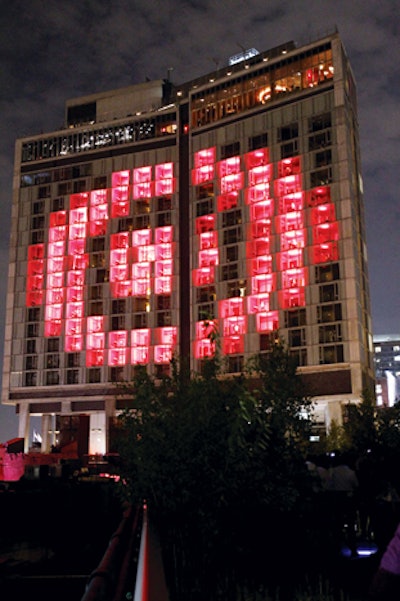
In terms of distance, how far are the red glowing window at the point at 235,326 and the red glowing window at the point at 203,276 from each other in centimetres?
617

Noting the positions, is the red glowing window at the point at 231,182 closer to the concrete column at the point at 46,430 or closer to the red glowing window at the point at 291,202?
the red glowing window at the point at 291,202

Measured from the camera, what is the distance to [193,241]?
3489 inches

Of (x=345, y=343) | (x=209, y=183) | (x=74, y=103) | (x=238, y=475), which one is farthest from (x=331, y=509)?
(x=74, y=103)

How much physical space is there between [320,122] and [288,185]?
8.79 metres

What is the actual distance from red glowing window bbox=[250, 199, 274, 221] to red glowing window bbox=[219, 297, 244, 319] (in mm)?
10863

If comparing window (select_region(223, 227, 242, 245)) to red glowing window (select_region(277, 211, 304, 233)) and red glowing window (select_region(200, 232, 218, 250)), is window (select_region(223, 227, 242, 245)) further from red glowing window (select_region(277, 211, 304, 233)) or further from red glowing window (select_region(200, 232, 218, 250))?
red glowing window (select_region(277, 211, 304, 233))

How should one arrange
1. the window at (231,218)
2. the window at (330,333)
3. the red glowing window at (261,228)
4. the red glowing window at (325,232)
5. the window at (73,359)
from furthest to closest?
the window at (73,359), the window at (231,218), the red glowing window at (261,228), the red glowing window at (325,232), the window at (330,333)

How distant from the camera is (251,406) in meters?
9.74

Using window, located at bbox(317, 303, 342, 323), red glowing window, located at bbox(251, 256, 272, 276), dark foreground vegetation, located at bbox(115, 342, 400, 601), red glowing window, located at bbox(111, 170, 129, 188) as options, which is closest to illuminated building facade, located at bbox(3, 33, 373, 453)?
window, located at bbox(317, 303, 342, 323)

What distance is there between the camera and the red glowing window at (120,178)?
96062 mm

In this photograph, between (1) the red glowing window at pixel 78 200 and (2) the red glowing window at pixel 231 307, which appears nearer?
(2) the red glowing window at pixel 231 307

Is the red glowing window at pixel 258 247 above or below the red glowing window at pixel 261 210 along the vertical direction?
below

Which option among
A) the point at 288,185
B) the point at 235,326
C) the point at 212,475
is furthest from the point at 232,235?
the point at 212,475

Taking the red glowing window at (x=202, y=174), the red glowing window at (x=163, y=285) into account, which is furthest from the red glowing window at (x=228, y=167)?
the red glowing window at (x=163, y=285)
